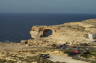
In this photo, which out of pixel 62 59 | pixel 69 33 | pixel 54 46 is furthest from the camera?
pixel 69 33

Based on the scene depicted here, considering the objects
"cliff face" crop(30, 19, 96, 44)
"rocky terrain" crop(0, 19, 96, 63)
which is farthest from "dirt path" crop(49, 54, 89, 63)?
"cliff face" crop(30, 19, 96, 44)

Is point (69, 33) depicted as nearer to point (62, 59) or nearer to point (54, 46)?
point (54, 46)

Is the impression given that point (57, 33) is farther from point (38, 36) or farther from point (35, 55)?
point (35, 55)

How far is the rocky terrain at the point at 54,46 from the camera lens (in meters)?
53.2

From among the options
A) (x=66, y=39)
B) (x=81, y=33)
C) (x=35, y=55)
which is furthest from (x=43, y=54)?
(x=81, y=33)

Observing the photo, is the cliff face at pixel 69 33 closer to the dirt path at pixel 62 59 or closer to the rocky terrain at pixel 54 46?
the rocky terrain at pixel 54 46

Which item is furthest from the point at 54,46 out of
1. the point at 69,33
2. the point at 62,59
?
the point at 69,33

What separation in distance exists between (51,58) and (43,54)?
247 cm

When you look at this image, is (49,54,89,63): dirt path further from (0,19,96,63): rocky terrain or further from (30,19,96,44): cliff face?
(30,19,96,44): cliff face

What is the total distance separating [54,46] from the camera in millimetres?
66875

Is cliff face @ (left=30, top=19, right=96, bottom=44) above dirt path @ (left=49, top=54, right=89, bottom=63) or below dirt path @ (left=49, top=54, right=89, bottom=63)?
above

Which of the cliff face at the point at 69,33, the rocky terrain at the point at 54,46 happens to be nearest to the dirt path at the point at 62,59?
the rocky terrain at the point at 54,46

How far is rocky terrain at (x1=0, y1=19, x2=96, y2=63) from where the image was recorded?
53.2m

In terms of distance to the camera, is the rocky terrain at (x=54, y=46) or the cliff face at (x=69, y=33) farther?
the cliff face at (x=69, y=33)
